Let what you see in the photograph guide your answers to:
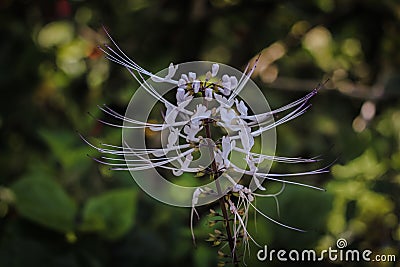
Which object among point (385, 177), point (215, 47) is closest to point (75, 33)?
point (215, 47)

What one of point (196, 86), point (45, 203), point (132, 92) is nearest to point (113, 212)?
point (45, 203)

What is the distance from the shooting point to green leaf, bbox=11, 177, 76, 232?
87 centimetres

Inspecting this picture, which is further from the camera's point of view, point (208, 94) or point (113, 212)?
point (113, 212)

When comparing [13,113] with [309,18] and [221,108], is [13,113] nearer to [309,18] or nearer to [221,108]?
[309,18]

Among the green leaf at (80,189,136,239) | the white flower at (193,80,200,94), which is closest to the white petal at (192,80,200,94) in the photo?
the white flower at (193,80,200,94)

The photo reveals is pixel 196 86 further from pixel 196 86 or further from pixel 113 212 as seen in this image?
pixel 113 212

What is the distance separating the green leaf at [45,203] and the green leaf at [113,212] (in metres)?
0.03

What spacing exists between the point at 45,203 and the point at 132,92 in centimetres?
35

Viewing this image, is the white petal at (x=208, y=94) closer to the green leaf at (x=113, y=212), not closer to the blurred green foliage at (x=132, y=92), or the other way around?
the blurred green foliage at (x=132, y=92)

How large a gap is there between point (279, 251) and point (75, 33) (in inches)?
29.6

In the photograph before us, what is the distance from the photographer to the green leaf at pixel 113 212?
0.90 meters

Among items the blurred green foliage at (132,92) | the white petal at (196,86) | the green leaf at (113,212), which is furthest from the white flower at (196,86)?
the green leaf at (113,212)

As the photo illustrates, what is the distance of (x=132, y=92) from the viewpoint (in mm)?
1185

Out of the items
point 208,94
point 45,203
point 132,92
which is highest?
point 132,92
